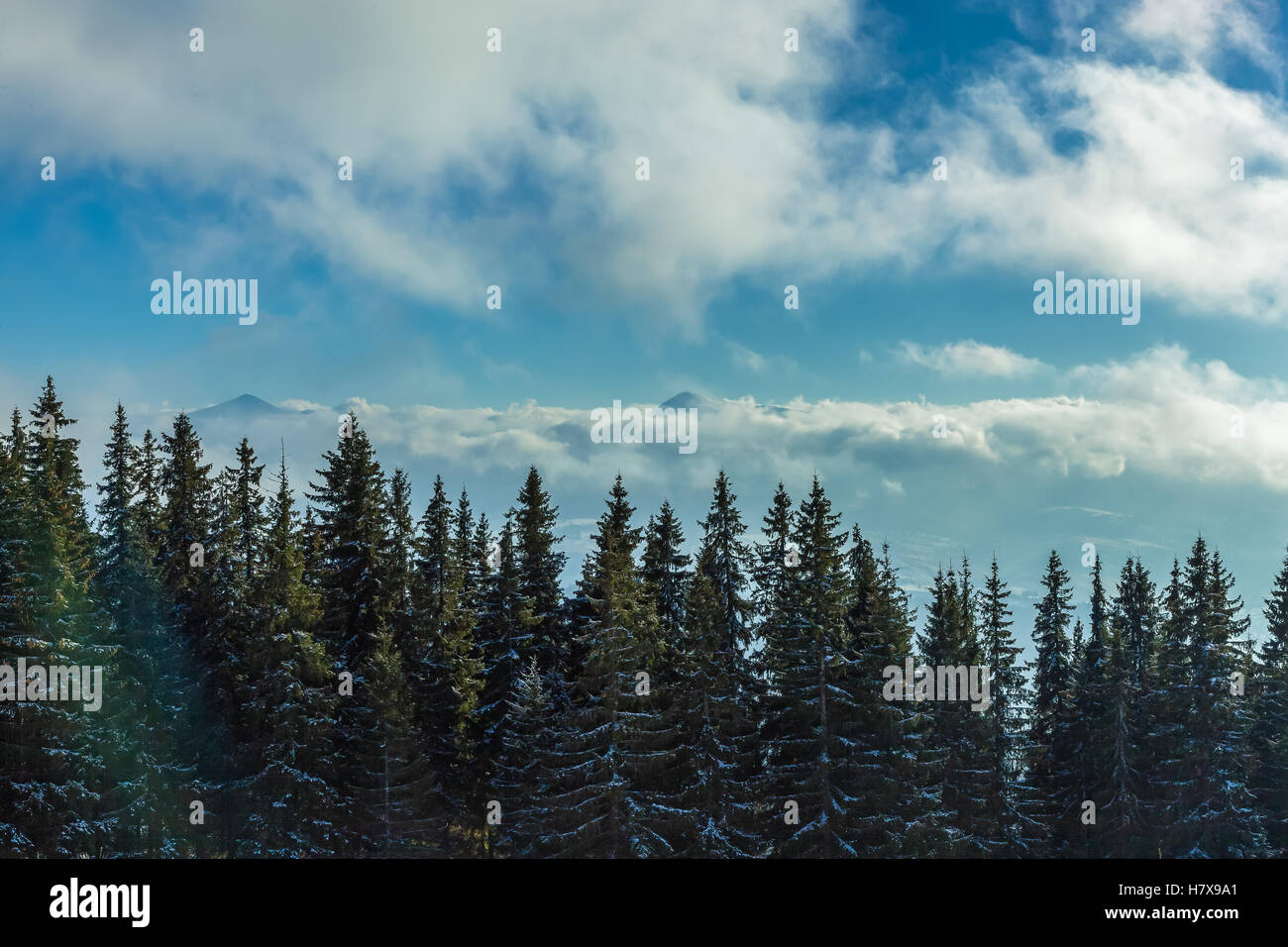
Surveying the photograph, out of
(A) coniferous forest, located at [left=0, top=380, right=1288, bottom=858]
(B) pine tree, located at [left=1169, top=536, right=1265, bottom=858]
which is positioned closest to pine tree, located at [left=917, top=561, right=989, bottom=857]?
(A) coniferous forest, located at [left=0, top=380, right=1288, bottom=858]

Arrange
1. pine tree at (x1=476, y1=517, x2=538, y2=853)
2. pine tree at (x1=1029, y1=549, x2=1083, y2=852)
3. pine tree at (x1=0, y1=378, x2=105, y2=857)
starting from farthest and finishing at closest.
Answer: pine tree at (x1=1029, y1=549, x2=1083, y2=852)
pine tree at (x1=476, y1=517, x2=538, y2=853)
pine tree at (x1=0, y1=378, x2=105, y2=857)

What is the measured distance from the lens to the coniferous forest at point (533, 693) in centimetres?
4259

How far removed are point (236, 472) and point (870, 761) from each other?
3539 centimetres

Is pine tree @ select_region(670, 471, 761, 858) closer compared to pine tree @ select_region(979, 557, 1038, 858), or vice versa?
pine tree @ select_region(670, 471, 761, 858)

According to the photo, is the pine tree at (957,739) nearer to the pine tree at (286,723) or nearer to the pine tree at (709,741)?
the pine tree at (709,741)

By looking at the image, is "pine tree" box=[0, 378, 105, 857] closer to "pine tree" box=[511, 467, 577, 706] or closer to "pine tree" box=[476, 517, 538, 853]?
"pine tree" box=[476, 517, 538, 853]

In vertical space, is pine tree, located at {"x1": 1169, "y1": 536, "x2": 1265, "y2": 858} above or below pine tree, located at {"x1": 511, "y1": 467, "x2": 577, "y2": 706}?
below

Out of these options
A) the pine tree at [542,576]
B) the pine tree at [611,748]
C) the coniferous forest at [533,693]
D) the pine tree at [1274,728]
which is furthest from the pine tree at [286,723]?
the pine tree at [1274,728]

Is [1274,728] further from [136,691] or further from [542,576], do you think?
[136,691]

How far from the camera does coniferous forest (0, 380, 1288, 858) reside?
4259 cm
